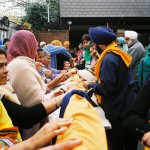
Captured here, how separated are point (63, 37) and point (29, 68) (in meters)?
12.2

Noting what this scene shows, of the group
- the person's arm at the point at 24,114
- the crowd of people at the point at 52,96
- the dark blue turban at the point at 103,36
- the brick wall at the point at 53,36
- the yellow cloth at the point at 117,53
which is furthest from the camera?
the brick wall at the point at 53,36

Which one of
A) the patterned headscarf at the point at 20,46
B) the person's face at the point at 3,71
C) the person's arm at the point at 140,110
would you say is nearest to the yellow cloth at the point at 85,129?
the person's arm at the point at 140,110

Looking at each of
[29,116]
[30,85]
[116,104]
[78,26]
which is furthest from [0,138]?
[78,26]

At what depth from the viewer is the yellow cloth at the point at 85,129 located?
138 cm

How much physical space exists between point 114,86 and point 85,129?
2072 mm

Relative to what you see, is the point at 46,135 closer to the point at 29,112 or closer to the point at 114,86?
the point at 29,112

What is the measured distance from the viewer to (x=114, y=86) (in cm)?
349

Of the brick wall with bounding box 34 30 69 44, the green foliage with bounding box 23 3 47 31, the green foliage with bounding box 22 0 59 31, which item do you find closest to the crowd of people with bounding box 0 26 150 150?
the brick wall with bounding box 34 30 69 44

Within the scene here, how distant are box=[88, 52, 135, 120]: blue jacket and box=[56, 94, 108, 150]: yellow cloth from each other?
167cm

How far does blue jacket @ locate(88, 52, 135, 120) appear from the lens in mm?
3439

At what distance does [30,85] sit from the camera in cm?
296

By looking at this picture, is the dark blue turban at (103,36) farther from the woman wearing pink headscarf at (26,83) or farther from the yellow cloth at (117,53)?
the woman wearing pink headscarf at (26,83)

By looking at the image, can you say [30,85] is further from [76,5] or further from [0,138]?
[76,5]

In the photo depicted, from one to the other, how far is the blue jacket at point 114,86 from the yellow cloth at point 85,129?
65.6 inches
